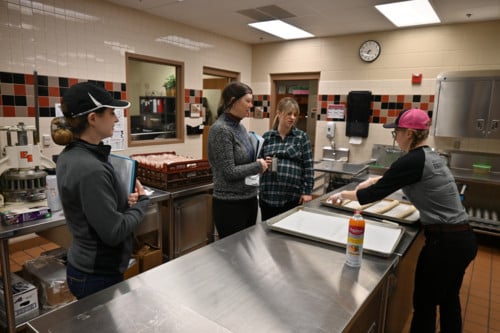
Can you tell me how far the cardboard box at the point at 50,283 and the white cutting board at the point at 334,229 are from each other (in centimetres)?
158

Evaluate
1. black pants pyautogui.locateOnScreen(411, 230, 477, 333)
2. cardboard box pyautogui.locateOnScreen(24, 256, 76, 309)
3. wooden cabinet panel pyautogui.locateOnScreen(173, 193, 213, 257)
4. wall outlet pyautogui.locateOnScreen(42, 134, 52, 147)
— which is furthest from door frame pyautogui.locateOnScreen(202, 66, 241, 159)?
black pants pyautogui.locateOnScreen(411, 230, 477, 333)

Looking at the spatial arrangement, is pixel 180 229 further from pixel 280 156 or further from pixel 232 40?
pixel 232 40

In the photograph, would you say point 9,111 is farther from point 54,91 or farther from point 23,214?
point 23,214

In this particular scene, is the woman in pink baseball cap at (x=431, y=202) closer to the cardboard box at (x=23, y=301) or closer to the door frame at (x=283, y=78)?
the cardboard box at (x=23, y=301)

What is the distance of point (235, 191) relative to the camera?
2055mm

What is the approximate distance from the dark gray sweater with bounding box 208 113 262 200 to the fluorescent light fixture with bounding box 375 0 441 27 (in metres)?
2.59

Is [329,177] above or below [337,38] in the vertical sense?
below

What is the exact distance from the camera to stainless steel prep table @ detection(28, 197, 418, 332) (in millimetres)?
940

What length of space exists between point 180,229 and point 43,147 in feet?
5.52

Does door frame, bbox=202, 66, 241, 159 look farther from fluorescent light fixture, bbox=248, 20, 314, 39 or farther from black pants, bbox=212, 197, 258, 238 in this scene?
black pants, bbox=212, 197, 258, 238

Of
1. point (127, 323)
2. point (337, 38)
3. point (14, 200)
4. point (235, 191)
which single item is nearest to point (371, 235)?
point (235, 191)

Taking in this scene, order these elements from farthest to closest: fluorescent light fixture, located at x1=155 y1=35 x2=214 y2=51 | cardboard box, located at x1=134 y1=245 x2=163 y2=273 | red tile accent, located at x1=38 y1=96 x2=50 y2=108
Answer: fluorescent light fixture, located at x1=155 y1=35 x2=214 y2=51, red tile accent, located at x1=38 y1=96 x2=50 y2=108, cardboard box, located at x1=134 y1=245 x2=163 y2=273

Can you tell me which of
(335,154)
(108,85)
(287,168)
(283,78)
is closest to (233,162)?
(287,168)

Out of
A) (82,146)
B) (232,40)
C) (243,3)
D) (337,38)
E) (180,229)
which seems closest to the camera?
(82,146)
